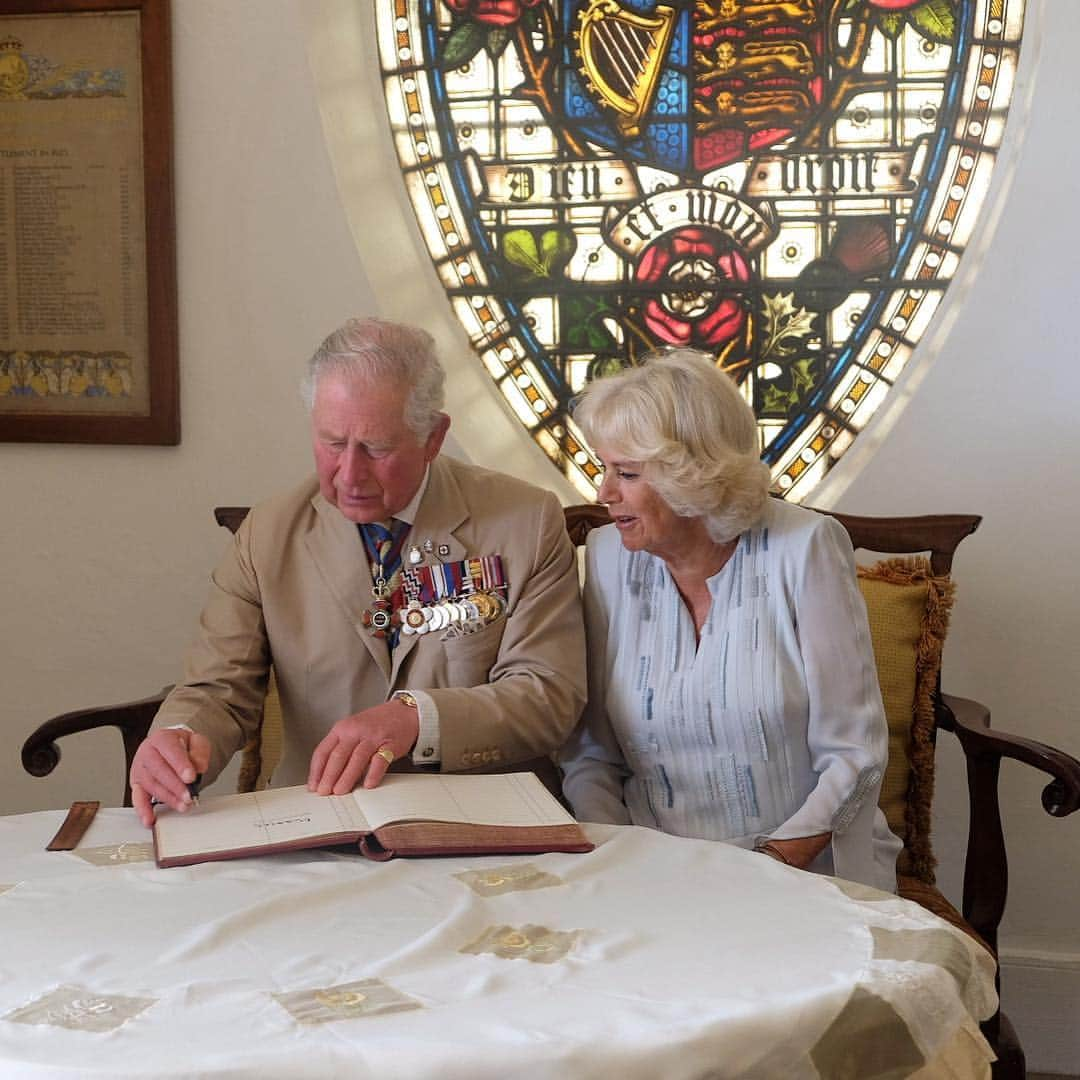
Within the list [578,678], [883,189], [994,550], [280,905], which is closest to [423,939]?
[280,905]

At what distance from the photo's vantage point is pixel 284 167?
311 cm

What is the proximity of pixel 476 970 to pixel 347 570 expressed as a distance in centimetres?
110

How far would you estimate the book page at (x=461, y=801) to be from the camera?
1625mm

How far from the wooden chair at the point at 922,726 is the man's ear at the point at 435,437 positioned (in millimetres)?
530

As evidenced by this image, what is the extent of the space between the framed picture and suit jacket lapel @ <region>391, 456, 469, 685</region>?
41.9 inches

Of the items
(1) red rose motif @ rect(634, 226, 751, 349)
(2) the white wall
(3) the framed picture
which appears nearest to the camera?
(2) the white wall

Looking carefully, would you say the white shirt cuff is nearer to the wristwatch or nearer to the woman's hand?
the wristwatch

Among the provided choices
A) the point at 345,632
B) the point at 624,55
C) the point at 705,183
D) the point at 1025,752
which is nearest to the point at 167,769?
the point at 345,632

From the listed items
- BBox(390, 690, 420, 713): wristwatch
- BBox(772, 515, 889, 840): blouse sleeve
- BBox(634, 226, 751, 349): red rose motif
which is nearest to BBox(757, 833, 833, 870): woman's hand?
BBox(772, 515, 889, 840): blouse sleeve

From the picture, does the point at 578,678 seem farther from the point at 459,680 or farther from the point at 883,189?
the point at 883,189

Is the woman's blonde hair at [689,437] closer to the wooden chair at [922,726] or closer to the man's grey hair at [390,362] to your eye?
the man's grey hair at [390,362]

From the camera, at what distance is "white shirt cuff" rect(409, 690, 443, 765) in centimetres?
197

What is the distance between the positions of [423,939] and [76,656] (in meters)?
2.21

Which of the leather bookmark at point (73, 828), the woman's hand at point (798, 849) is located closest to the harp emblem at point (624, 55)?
the woman's hand at point (798, 849)
